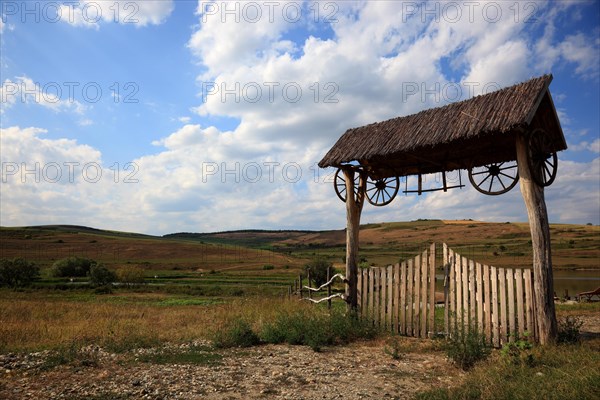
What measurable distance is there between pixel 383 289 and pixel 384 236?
9942 centimetres

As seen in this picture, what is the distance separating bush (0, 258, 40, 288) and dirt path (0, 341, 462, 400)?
4631 cm

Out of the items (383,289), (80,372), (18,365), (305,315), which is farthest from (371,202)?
(18,365)

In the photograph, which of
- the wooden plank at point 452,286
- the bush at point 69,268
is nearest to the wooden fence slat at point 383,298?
the wooden plank at point 452,286

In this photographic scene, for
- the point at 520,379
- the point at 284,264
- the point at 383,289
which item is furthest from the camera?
the point at 284,264

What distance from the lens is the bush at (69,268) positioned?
56.7 metres

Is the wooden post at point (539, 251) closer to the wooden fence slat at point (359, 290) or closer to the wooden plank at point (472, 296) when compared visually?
the wooden plank at point (472, 296)

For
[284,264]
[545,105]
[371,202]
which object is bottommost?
[284,264]

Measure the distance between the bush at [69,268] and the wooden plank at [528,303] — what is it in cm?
5877

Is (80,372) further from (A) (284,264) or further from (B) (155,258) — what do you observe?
(B) (155,258)

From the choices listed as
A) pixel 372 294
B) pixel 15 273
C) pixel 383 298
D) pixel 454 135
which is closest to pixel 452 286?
pixel 383 298

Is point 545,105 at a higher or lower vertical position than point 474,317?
higher

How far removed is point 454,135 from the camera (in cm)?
941

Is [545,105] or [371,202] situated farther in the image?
[371,202]

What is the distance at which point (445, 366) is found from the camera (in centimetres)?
729
